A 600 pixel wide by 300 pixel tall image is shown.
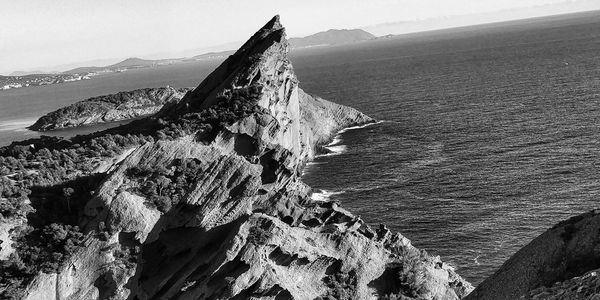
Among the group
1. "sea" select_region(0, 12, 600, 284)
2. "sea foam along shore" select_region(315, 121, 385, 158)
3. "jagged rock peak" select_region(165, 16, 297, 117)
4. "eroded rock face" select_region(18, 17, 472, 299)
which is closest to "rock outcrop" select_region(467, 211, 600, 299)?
"eroded rock face" select_region(18, 17, 472, 299)

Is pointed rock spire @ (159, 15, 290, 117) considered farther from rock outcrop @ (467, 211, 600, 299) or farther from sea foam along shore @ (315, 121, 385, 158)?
rock outcrop @ (467, 211, 600, 299)

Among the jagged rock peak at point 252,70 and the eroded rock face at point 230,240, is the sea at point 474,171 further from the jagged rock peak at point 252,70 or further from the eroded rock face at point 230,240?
the jagged rock peak at point 252,70

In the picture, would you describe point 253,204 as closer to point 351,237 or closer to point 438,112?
point 351,237

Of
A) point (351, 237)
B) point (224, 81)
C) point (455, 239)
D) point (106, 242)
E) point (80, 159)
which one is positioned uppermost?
point (224, 81)

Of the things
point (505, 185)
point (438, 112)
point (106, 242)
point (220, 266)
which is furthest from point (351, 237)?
point (438, 112)

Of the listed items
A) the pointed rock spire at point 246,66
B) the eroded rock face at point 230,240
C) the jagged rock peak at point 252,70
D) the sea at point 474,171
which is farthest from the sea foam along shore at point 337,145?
the eroded rock face at point 230,240
